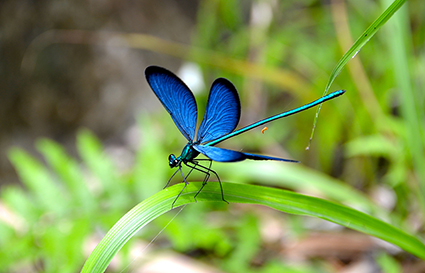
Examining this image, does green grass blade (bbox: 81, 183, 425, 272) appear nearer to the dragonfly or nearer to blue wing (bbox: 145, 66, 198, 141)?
the dragonfly

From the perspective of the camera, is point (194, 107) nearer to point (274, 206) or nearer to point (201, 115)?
point (274, 206)

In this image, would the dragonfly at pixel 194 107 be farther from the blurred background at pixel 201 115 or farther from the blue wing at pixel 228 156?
the blurred background at pixel 201 115

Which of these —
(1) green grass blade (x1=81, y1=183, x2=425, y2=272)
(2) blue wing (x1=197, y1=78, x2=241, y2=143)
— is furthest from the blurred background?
(2) blue wing (x1=197, y1=78, x2=241, y2=143)

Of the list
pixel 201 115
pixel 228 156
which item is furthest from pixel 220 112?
pixel 201 115

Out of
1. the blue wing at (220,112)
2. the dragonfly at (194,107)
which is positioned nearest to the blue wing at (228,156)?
the dragonfly at (194,107)

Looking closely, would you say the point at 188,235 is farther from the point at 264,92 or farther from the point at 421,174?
the point at 264,92
